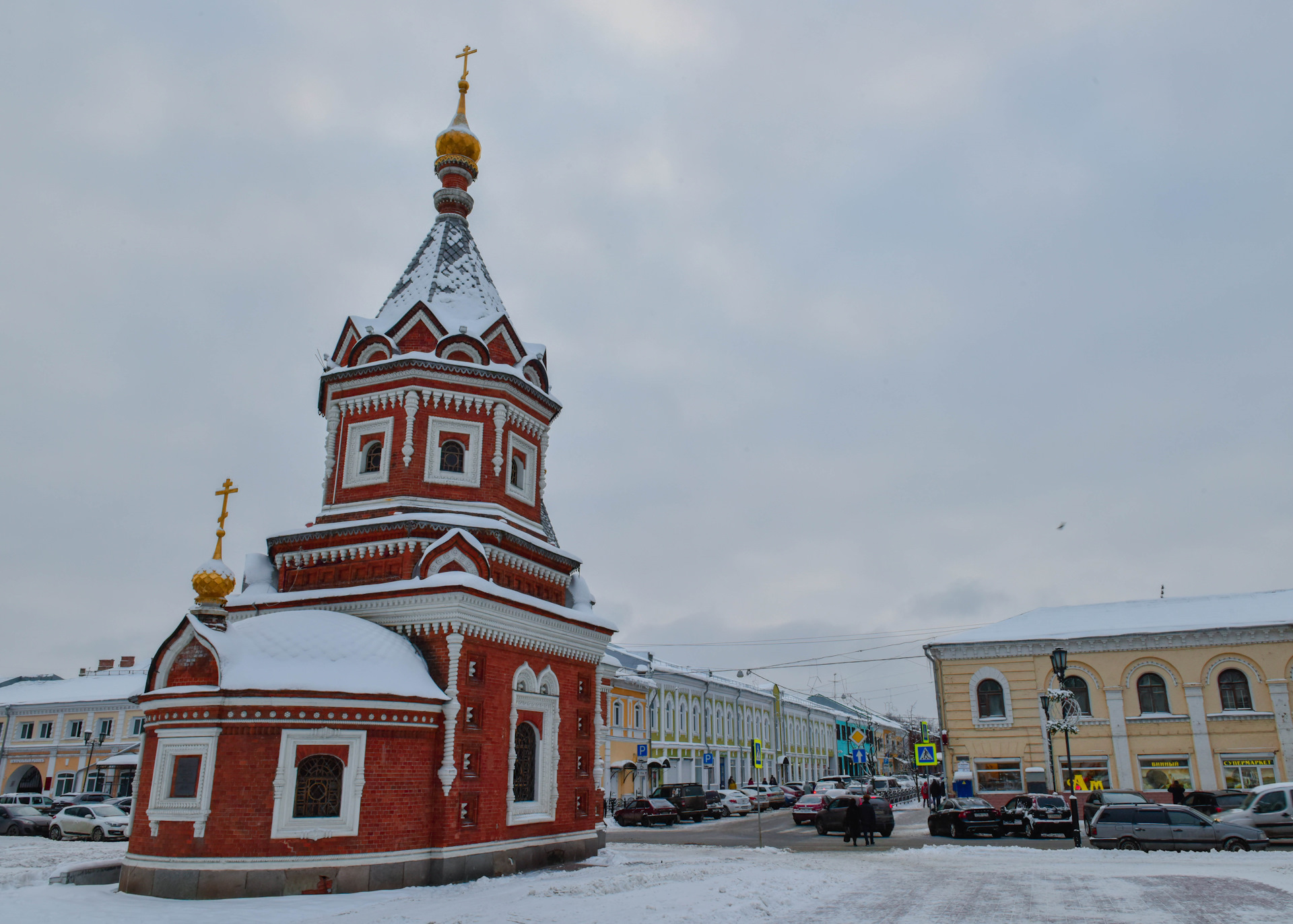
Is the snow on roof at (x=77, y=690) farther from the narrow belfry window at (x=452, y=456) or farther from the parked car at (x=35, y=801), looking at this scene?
the narrow belfry window at (x=452, y=456)

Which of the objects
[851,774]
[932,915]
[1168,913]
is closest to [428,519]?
[932,915]

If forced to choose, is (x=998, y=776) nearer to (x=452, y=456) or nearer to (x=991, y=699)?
(x=991, y=699)

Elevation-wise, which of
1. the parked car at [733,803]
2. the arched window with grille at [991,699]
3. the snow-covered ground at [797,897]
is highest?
the arched window with grille at [991,699]

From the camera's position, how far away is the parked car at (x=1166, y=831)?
1961cm

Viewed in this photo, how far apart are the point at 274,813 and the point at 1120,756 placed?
27611mm

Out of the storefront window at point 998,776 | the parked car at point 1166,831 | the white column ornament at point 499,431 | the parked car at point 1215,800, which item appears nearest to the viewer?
the parked car at point 1166,831

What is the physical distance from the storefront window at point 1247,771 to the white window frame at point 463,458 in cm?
2657

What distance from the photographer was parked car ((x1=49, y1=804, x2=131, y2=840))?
2730 centimetres

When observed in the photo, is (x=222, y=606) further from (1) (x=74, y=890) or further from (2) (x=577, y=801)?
(2) (x=577, y=801)

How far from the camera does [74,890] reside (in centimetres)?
1477

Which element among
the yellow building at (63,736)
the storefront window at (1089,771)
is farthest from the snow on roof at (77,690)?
the storefront window at (1089,771)

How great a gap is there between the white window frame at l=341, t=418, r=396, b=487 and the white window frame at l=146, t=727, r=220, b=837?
20.6 ft

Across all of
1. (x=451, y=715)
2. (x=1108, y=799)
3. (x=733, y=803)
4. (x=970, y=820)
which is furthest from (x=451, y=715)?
(x=733, y=803)

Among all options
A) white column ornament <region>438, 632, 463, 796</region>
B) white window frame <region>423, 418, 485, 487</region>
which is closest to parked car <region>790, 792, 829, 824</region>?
white column ornament <region>438, 632, 463, 796</region>
